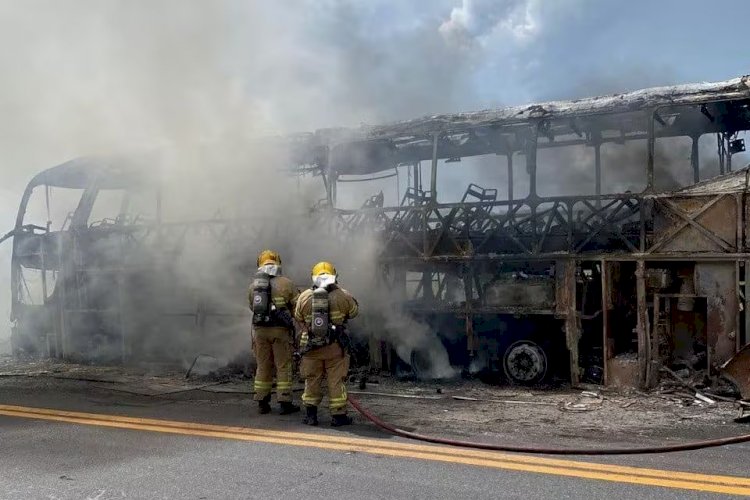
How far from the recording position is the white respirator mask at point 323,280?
6.95 m

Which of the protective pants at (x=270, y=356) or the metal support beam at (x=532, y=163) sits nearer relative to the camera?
the protective pants at (x=270, y=356)

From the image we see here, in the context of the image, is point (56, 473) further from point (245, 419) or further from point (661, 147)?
point (661, 147)

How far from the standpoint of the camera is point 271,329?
766 cm

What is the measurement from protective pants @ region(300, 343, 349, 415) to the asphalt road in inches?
14.7

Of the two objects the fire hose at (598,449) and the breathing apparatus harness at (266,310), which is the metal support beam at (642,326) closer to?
the fire hose at (598,449)

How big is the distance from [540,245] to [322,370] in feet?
14.4

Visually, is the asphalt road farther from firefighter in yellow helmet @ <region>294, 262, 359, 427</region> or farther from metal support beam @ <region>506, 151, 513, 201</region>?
metal support beam @ <region>506, 151, 513, 201</region>

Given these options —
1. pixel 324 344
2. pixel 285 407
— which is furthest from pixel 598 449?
pixel 285 407

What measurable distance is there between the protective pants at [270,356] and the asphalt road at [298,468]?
725 millimetres

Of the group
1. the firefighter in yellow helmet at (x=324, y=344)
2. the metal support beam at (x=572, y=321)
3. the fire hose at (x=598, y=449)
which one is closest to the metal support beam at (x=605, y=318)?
the metal support beam at (x=572, y=321)

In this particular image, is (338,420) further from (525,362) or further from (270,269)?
(525,362)

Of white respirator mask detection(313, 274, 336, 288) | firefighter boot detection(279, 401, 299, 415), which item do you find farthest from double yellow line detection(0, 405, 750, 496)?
white respirator mask detection(313, 274, 336, 288)

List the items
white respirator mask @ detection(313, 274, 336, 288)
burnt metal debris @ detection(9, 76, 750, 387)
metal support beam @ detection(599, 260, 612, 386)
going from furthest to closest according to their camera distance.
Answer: metal support beam @ detection(599, 260, 612, 386)
burnt metal debris @ detection(9, 76, 750, 387)
white respirator mask @ detection(313, 274, 336, 288)

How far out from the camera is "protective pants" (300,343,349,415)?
6727 millimetres
